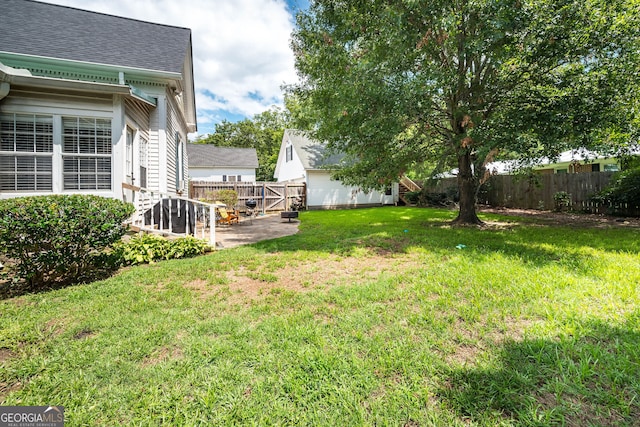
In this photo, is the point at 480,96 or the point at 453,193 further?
the point at 453,193

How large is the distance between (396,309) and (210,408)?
84.3 inches

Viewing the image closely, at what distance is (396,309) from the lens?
320cm

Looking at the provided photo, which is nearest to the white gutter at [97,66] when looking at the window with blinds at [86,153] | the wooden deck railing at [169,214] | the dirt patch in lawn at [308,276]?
the window with blinds at [86,153]

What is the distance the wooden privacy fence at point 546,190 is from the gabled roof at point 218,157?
74.6ft

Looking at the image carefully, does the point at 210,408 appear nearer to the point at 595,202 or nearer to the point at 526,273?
the point at 526,273

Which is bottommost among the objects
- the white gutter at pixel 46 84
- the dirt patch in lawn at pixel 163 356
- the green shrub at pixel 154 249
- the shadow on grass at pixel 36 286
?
the dirt patch in lawn at pixel 163 356

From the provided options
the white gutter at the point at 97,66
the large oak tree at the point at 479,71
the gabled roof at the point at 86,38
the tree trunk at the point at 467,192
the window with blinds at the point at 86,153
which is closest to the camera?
the large oak tree at the point at 479,71

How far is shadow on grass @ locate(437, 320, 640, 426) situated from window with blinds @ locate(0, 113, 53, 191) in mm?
8355

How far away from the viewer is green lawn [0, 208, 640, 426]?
1.83 metres

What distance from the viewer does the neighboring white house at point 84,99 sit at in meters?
5.80

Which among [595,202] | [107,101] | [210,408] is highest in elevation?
[107,101]

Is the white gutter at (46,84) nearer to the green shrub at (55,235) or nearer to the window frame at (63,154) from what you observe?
the window frame at (63,154)

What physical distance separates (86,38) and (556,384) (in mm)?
13244

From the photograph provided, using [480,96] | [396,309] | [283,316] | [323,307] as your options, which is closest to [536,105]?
[480,96]
